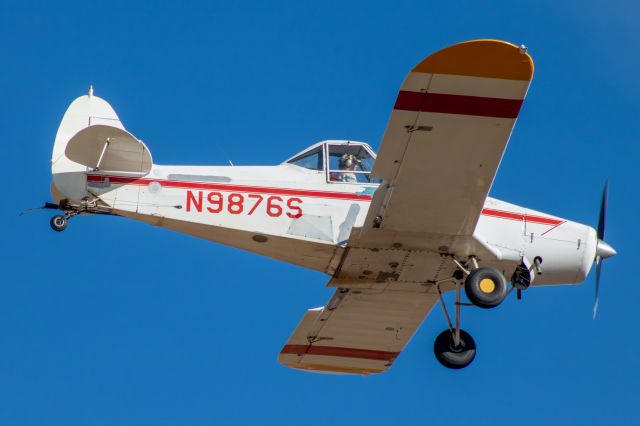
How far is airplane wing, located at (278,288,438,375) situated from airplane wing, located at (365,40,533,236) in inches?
70.0

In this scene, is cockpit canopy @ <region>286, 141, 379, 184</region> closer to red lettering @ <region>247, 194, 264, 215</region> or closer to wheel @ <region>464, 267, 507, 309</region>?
red lettering @ <region>247, 194, 264, 215</region>

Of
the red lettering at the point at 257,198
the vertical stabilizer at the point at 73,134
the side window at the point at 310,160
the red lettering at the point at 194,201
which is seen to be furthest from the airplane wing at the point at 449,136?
the vertical stabilizer at the point at 73,134

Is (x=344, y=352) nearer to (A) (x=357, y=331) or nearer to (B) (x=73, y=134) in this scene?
(A) (x=357, y=331)

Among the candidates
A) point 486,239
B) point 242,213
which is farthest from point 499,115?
point 242,213

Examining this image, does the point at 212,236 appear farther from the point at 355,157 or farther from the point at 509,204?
the point at 509,204

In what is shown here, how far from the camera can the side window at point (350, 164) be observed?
14.4 meters

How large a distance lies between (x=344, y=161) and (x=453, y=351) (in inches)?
111

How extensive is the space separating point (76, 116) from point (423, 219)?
4519 mm

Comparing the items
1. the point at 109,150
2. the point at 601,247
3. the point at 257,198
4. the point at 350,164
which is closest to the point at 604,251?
the point at 601,247

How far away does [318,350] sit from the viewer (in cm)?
1684

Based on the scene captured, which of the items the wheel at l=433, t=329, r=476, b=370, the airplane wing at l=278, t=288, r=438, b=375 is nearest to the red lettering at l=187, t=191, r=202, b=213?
the airplane wing at l=278, t=288, r=438, b=375

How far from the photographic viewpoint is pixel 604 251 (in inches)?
594

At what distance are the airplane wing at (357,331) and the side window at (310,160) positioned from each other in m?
1.80

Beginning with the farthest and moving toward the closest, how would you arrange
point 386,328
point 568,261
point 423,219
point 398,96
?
1. point 386,328
2. point 568,261
3. point 423,219
4. point 398,96
